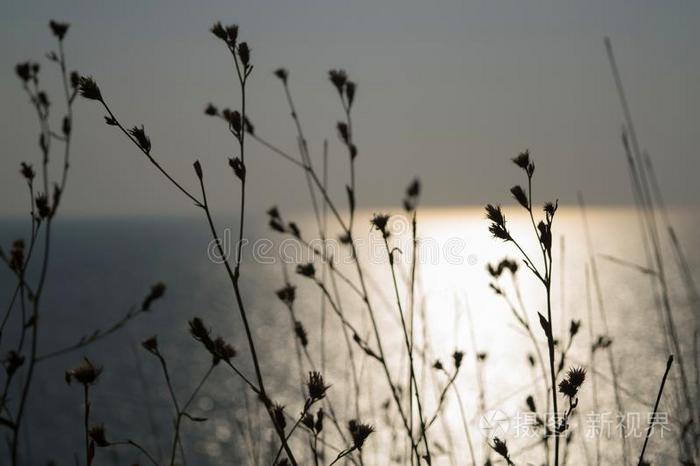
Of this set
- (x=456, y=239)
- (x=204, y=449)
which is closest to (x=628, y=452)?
(x=456, y=239)

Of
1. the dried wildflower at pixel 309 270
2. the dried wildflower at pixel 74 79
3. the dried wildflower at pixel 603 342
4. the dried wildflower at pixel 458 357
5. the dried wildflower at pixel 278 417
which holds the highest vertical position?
the dried wildflower at pixel 74 79

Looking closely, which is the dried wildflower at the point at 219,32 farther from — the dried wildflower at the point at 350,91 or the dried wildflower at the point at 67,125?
the dried wildflower at the point at 67,125

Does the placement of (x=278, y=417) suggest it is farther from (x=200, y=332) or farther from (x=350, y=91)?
(x=350, y=91)

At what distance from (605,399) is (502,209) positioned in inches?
1266

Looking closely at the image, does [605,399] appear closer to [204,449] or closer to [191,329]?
[204,449]

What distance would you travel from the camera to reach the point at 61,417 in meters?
38.8

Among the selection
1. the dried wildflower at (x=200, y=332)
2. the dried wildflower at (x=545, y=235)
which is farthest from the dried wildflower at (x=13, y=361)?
the dried wildflower at (x=545, y=235)

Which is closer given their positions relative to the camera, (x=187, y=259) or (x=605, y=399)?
(x=605, y=399)

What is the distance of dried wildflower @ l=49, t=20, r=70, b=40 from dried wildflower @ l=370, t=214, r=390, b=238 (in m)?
1.29

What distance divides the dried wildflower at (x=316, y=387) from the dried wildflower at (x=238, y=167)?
359 mm

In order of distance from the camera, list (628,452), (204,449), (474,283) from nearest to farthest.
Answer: (628,452) → (204,449) → (474,283)

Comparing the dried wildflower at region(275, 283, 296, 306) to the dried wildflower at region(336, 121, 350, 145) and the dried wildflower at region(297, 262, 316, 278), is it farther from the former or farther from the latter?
the dried wildflower at region(336, 121, 350, 145)

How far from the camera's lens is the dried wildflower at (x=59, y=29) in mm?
2072
